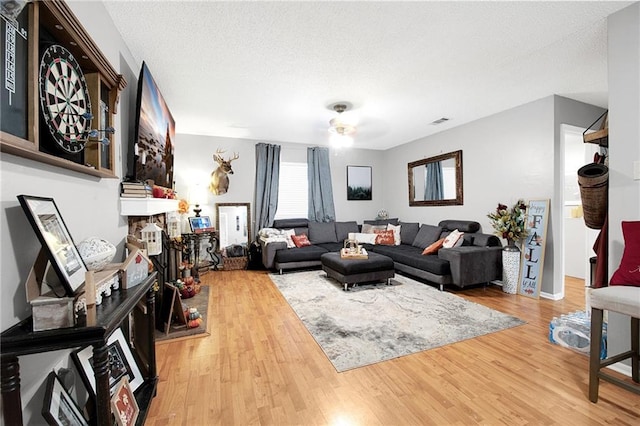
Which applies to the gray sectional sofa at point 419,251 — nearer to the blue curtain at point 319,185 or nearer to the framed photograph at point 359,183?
the blue curtain at point 319,185

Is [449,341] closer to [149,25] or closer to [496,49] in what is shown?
[496,49]

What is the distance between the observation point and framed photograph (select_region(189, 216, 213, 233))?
16.7 ft

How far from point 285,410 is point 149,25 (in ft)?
9.33

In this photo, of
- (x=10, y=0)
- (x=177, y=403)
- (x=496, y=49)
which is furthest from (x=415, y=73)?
(x=177, y=403)

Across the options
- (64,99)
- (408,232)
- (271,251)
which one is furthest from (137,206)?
(408,232)

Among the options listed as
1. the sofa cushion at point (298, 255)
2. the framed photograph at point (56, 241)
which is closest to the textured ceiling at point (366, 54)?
the framed photograph at point (56, 241)

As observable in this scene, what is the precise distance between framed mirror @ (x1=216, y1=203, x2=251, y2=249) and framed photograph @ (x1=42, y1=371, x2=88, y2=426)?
443 centimetres

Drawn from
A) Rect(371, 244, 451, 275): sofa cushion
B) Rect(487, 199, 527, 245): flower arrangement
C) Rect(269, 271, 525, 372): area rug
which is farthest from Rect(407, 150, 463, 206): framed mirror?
Rect(269, 271, 525, 372): area rug

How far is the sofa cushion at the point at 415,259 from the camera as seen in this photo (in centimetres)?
390

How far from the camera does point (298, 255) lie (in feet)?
16.5

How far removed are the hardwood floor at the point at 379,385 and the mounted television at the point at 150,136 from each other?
156cm

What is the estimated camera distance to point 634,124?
1.95m

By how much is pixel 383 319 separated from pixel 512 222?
242cm

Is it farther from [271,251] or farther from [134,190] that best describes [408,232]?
[134,190]
